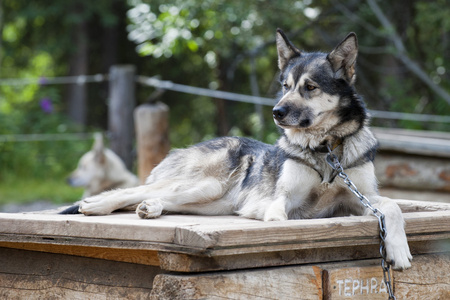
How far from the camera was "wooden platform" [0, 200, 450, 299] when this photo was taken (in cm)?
220

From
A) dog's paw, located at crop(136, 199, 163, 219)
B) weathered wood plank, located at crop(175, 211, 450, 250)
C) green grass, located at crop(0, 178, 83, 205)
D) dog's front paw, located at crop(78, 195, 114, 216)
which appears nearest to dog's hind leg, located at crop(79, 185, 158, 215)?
dog's front paw, located at crop(78, 195, 114, 216)

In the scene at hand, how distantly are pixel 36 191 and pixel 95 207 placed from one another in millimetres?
6565

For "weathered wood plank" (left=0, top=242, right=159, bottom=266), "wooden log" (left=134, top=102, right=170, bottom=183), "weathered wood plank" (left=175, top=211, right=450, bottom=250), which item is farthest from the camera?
"wooden log" (left=134, top=102, right=170, bottom=183)

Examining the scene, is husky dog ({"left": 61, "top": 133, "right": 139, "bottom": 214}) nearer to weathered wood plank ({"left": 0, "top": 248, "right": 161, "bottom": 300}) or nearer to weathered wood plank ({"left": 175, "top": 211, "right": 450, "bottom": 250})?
weathered wood plank ({"left": 0, "top": 248, "right": 161, "bottom": 300})

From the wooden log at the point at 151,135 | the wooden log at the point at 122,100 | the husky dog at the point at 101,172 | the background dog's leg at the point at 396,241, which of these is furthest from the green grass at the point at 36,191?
the background dog's leg at the point at 396,241

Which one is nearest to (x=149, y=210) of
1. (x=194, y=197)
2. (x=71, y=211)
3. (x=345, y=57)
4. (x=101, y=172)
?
(x=194, y=197)

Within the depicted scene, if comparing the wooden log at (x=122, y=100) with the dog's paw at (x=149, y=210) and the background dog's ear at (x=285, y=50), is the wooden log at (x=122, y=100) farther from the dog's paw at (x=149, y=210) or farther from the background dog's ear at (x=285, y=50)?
the dog's paw at (x=149, y=210)

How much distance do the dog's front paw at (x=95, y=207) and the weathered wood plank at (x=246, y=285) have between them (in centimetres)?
90

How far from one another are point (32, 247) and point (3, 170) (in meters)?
7.80

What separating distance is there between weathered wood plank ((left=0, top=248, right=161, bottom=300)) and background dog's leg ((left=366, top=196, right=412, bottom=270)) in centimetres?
101

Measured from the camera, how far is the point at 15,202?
26.9 ft

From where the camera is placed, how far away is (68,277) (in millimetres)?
2631

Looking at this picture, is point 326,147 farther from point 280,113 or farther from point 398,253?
point 398,253

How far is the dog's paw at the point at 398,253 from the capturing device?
2.52 meters
